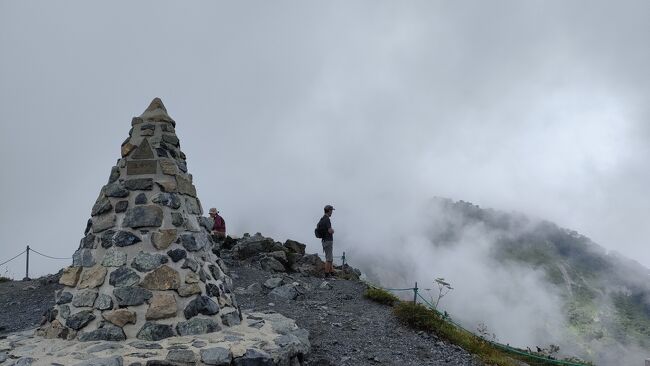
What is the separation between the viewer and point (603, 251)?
44344 millimetres

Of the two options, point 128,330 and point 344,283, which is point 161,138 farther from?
point 344,283

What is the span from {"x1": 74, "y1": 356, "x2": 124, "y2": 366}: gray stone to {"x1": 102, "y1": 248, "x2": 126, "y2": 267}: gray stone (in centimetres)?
131

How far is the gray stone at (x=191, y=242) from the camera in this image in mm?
5848

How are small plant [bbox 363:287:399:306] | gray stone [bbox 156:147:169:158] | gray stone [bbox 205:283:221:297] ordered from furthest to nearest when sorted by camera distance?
small plant [bbox 363:287:399:306], gray stone [bbox 156:147:169:158], gray stone [bbox 205:283:221:297]

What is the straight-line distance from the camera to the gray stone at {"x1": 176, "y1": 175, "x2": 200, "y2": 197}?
6.22 metres

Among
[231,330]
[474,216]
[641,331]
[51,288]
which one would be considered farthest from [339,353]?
[474,216]

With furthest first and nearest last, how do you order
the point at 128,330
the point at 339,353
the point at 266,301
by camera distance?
the point at 266,301, the point at 339,353, the point at 128,330

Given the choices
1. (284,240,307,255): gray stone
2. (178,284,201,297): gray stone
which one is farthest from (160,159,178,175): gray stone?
(284,240,307,255): gray stone

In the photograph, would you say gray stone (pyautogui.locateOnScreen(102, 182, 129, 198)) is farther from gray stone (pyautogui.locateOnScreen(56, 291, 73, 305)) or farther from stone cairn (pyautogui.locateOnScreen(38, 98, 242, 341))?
gray stone (pyautogui.locateOnScreen(56, 291, 73, 305))

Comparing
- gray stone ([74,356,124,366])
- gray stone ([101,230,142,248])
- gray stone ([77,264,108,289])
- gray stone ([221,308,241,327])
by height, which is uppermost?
gray stone ([101,230,142,248])

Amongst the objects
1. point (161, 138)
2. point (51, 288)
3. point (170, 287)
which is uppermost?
point (161, 138)

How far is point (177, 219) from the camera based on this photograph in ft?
19.5

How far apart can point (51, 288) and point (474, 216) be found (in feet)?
167

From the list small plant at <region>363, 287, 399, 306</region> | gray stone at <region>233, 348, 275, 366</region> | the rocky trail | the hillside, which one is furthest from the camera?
the hillside
